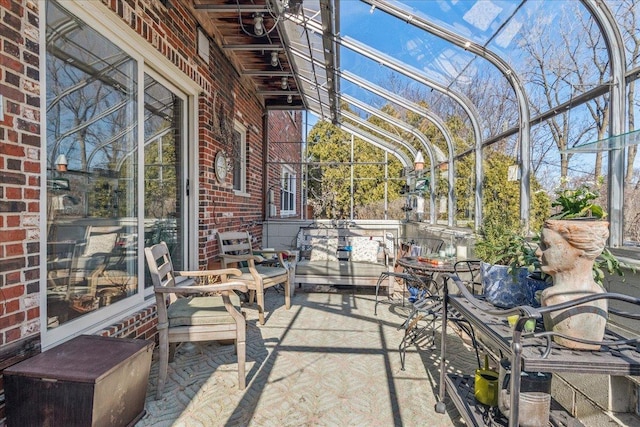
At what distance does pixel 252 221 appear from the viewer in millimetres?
6547

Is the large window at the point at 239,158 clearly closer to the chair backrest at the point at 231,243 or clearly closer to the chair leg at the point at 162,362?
the chair backrest at the point at 231,243

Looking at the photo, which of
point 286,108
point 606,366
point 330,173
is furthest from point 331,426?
point 330,173

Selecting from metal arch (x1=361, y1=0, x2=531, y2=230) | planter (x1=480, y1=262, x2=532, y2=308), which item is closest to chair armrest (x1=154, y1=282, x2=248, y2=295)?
planter (x1=480, y1=262, x2=532, y2=308)

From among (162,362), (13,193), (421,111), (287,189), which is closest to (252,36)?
(421,111)

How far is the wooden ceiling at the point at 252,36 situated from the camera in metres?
3.78

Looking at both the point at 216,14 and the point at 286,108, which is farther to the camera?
the point at 286,108

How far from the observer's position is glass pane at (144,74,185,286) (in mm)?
3254

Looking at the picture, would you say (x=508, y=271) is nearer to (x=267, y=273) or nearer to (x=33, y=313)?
(x=33, y=313)

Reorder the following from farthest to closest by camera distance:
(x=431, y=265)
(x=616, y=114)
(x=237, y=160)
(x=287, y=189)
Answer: (x=287, y=189) → (x=237, y=160) → (x=431, y=265) → (x=616, y=114)

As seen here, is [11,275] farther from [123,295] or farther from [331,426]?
[331,426]

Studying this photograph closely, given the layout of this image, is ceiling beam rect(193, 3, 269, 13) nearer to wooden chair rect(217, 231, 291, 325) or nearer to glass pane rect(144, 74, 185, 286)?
glass pane rect(144, 74, 185, 286)

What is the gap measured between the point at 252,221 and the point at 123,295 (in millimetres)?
3736

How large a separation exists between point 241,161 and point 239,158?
263 millimetres

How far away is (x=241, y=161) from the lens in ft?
20.1
